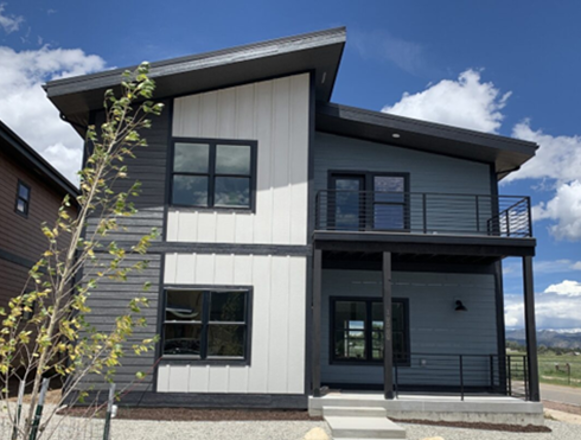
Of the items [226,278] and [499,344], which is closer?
[226,278]

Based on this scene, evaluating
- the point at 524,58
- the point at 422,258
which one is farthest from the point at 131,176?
the point at 524,58

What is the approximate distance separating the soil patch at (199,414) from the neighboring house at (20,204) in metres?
5.85

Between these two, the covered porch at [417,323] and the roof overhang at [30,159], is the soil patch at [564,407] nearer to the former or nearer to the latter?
the covered porch at [417,323]

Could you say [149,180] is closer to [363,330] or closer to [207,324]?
[207,324]

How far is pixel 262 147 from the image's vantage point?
1117 centimetres

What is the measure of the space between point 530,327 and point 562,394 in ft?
30.8

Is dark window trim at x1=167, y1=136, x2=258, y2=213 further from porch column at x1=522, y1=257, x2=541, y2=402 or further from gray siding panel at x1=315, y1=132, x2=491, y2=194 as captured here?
porch column at x1=522, y1=257, x2=541, y2=402

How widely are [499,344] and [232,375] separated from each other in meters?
6.24

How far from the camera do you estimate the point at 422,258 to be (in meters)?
12.6

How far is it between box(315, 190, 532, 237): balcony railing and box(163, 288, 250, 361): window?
3.00 metres

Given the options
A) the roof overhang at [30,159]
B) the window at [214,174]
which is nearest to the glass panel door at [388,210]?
the window at [214,174]

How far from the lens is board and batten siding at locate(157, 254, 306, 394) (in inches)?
407

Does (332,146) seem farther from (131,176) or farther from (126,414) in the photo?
(126,414)

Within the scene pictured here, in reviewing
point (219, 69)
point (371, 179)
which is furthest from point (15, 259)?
point (371, 179)
